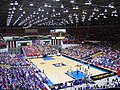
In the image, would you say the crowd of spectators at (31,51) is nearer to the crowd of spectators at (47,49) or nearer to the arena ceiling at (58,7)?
the crowd of spectators at (47,49)

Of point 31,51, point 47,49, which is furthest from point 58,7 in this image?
point 47,49

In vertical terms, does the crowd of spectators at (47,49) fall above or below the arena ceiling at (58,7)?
below

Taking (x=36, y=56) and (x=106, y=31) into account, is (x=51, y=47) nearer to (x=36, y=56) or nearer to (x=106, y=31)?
(x=36, y=56)

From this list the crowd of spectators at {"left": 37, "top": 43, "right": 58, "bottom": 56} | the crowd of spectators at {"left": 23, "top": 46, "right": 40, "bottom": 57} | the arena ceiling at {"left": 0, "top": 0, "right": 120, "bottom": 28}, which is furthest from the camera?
the crowd of spectators at {"left": 37, "top": 43, "right": 58, "bottom": 56}

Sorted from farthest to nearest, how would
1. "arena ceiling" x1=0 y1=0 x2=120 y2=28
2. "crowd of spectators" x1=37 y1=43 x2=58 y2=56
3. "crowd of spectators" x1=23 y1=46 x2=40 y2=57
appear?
"crowd of spectators" x1=37 y1=43 x2=58 y2=56, "crowd of spectators" x1=23 y1=46 x2=40 y2=57, "arena ceiling" x1=0 y1=0 x2=120 y2=28

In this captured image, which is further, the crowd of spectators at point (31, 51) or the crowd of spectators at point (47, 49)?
the crowd of spectators at point (47, 49)

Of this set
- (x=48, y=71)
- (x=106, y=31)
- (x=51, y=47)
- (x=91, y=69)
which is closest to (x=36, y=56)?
(x=51, y=47)

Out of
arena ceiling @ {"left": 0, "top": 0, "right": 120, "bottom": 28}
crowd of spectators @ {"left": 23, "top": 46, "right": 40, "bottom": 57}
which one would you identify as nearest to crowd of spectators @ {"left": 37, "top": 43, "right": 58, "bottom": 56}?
crowd of spectators @ {"left": 23, "top": 46, "right": 40, "bottom": 57}

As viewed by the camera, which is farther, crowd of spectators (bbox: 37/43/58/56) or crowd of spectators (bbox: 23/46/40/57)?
crowd of spectators (bbox: 37/43/58/56)

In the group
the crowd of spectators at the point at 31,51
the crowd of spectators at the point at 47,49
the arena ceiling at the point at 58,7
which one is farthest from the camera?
the crowd of spectators at the point at 47,49

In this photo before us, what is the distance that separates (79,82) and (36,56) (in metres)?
Answer: 23.3

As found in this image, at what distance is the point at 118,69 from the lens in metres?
23.9

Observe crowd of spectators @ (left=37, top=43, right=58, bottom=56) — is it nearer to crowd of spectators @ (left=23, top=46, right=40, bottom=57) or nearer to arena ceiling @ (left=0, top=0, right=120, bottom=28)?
crowd of spectators @ (left=23, top=46, right=40, bottom=57)

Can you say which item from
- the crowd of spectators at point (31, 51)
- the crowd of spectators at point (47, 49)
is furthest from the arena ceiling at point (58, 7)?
the crowd of spectators at point (47, 49)
